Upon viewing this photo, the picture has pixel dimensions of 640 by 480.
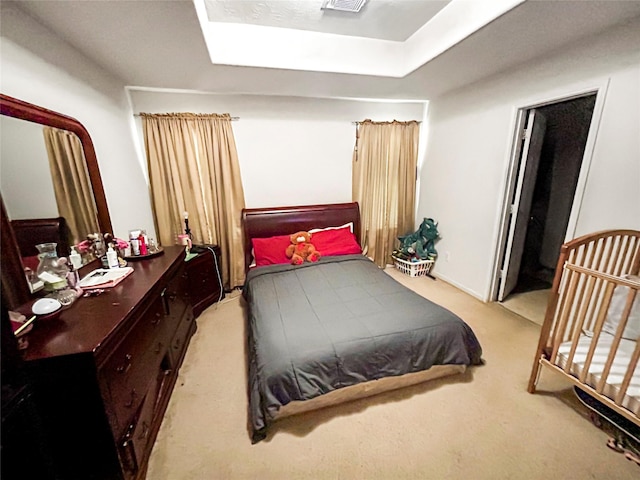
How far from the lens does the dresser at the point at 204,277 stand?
8.80 ft

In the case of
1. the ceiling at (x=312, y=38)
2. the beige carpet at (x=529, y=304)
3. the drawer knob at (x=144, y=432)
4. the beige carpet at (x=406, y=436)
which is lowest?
the beige carpet at (x=406, y=436)

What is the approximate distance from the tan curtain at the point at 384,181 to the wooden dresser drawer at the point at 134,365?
2.69 metres

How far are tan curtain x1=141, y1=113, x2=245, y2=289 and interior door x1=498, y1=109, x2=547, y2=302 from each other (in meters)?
2.95

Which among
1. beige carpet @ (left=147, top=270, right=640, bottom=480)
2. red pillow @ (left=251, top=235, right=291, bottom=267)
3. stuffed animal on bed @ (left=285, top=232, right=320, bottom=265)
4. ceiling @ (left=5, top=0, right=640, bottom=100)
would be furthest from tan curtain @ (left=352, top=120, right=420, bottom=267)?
beige carpet @ (left=147, top=270, right=640, bottom=480)

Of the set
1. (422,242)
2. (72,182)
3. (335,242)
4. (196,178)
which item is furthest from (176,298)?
(422,242)

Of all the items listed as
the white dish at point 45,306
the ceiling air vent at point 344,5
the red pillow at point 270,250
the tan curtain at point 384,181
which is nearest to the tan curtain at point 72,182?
the white dish at point 45,306

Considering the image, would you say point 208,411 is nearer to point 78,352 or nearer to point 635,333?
point 78,352

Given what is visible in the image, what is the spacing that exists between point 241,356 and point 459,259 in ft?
8.76

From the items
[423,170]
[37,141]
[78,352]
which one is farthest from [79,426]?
[423,170]

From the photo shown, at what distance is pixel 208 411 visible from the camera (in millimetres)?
1692

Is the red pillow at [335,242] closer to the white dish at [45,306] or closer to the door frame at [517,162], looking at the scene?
the door frame at [517,162]

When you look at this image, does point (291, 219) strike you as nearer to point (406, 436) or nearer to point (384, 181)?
point (384, 181)

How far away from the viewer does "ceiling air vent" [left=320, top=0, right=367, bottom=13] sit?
6.03 feet

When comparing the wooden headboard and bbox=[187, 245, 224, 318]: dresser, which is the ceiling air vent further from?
bbox=[187, 245, 224, 318]: dresser
